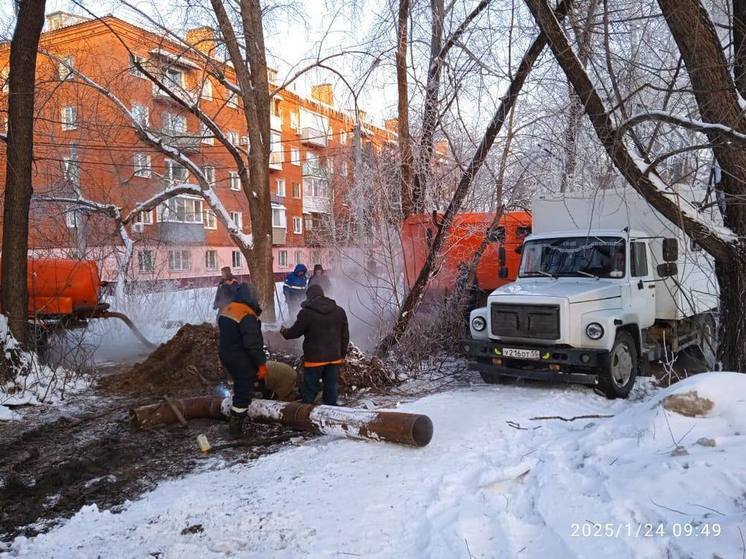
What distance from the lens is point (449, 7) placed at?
34.2 ft

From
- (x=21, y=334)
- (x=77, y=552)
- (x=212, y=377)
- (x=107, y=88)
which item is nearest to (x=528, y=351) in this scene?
(x=212, y=377)

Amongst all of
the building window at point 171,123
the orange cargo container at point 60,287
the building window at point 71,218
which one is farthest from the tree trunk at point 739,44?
the building window at point 171,123

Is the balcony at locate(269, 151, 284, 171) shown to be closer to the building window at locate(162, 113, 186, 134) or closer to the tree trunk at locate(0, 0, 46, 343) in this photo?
the building window at locate(162, 113, 186, 134)

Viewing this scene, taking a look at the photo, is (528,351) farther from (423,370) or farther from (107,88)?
(107,88)

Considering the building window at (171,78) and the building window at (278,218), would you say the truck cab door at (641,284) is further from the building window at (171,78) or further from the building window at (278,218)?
the building window at (278,218)

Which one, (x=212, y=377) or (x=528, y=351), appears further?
(x=212, y=377)

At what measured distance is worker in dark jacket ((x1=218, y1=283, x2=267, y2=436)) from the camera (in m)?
6.24

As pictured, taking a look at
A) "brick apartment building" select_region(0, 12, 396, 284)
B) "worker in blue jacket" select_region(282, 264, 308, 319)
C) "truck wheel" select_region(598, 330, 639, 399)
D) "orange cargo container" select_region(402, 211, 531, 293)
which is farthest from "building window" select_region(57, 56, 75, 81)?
"truck wheel" select_region(598, 330, 639, 399)

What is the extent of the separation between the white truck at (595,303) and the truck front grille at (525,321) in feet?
0.04

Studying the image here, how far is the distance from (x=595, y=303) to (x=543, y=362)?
1078 millimetres

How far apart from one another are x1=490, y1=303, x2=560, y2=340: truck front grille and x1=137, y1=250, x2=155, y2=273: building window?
1405cm

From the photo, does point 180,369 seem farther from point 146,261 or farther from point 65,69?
point 146,261

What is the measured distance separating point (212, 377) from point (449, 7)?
306 inches

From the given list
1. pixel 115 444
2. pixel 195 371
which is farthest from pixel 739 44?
pixel 195 371
